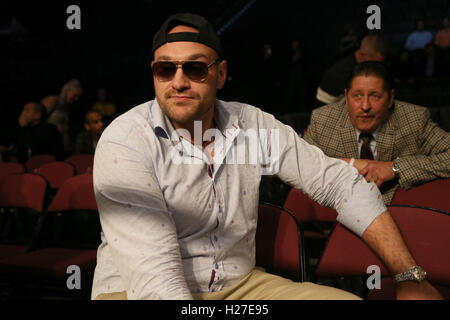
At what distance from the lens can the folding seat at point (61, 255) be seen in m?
2.52

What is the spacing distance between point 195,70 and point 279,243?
0.78 m

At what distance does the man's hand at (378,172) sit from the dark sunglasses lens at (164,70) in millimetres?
1149

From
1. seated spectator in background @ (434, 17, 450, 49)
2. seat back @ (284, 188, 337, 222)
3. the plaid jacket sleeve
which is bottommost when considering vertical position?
seat back @ (284, 188, 337, 222)

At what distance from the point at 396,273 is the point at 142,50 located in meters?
11.6

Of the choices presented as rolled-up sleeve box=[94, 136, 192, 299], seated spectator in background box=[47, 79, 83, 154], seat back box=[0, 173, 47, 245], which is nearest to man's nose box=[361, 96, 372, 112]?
rolled-up sleeve box=[94, 136, 192, 299]

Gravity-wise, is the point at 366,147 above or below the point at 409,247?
above

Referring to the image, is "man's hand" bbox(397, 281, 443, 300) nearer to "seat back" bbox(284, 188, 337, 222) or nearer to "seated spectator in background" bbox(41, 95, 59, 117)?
"seat back" bbox(284, 188, 337, 222)

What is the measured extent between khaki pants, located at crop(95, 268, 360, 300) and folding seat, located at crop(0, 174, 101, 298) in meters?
1.17

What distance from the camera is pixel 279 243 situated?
1828 mm

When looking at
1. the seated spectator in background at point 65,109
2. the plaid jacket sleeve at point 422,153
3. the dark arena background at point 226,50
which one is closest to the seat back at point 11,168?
the seated spectator in background at point 65,109

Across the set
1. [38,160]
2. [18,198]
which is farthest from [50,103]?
[18,198]

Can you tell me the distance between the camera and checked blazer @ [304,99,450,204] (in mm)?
2328

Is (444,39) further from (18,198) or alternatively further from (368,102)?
(18,198)

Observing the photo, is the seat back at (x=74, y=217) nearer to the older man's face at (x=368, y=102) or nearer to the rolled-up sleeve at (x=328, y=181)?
the rolled-up sleeve at (x=328, y=181)
